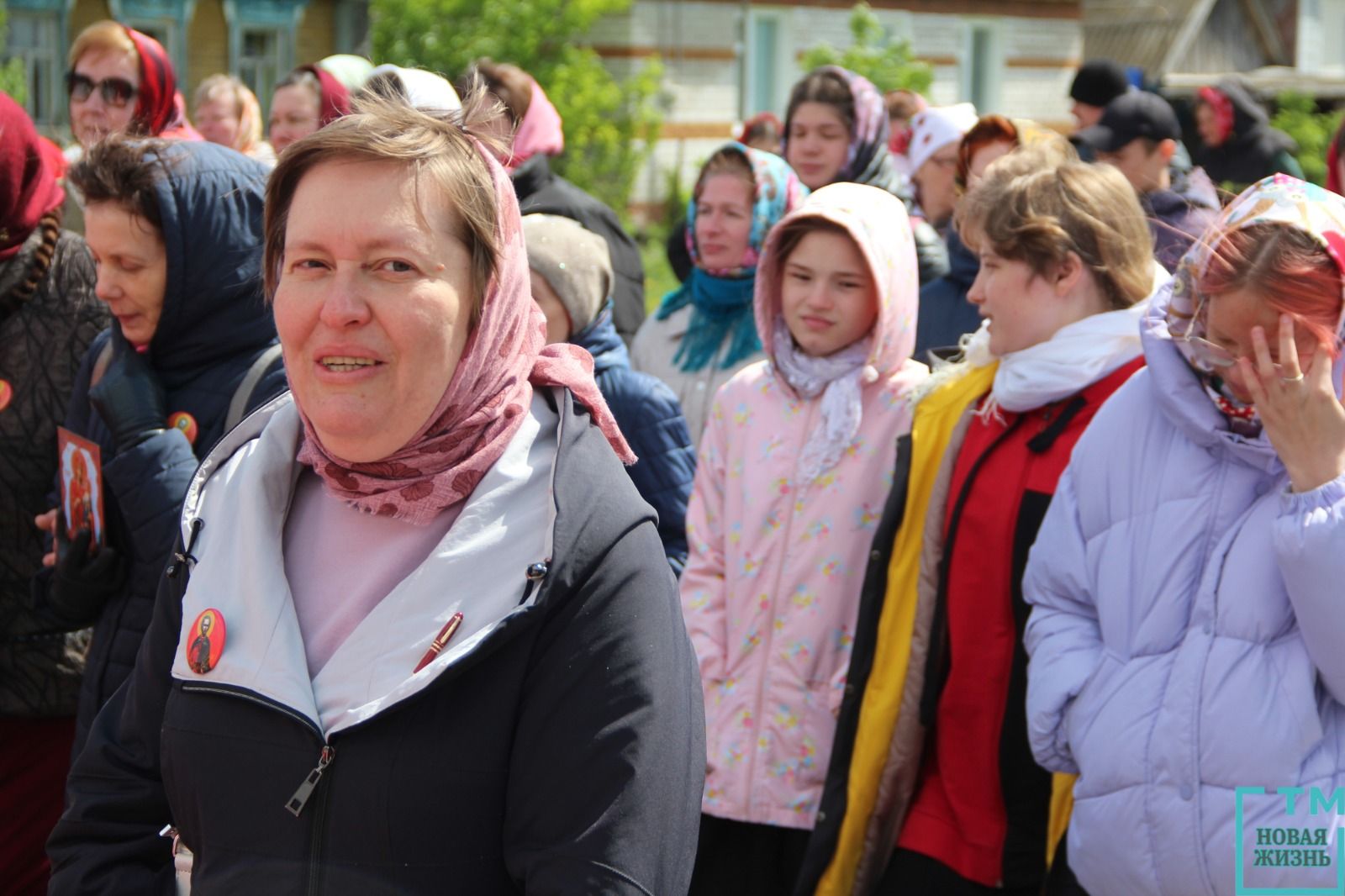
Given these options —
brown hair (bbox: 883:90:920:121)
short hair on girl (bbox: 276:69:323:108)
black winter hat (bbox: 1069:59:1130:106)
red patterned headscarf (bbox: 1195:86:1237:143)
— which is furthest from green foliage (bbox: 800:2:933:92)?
short hair on girl (bbox: 276:69:323:108)

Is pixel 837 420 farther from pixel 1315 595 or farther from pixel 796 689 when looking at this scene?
pixel 1315 595

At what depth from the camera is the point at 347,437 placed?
2.09 meters

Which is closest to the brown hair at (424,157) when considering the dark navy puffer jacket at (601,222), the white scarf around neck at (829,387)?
the white scarf around neck at (829,387)

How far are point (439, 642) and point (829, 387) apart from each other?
88.7 inches

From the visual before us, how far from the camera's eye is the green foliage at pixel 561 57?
16938mm

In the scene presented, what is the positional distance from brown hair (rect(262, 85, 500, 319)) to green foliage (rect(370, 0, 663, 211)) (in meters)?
14.9

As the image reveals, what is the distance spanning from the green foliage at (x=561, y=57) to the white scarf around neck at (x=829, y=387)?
13.2 meters

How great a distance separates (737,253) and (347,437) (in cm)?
321

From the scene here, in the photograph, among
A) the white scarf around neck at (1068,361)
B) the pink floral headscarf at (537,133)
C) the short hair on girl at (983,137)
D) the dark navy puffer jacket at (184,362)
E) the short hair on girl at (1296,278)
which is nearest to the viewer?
the short hair on girl at (1296,278)

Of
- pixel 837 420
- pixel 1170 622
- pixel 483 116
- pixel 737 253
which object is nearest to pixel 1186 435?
pixel 1170 622

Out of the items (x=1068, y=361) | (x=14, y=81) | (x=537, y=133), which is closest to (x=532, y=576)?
(x=1068, y=361)

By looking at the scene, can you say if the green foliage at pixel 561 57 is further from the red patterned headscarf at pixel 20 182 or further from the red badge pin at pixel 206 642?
the red badge pin at pixel 206 642

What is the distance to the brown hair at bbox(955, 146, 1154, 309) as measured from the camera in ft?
12.2

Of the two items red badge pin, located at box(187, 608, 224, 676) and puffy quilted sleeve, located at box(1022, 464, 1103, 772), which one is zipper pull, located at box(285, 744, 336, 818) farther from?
puffy quilted sleeve, located at box(1022, 464, 1103, 772)
